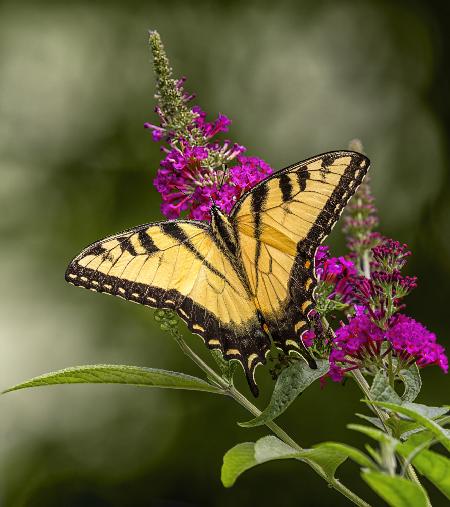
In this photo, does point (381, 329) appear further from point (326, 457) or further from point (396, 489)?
point (396, 489)

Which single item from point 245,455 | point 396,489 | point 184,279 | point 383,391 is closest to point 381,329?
point 383,391

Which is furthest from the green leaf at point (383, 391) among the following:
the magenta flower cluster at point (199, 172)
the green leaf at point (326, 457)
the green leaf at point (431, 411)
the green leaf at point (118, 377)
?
the magenta flower cluster at point (199, 172)

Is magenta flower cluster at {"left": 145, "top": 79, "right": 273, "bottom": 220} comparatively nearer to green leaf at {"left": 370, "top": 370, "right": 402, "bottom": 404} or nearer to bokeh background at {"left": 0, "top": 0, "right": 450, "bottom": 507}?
green leaf at {"left": 370, "top": 370, "right": 402, "bottom": 404}

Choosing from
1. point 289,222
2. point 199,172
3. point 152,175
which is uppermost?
point 152,175

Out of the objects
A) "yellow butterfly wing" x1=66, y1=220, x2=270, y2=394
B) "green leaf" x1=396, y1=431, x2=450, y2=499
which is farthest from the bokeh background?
"green leaf" x1=396, y1=431, x2=450, y2=499

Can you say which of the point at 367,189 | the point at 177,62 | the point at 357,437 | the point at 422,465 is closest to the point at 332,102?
the point at 177,62

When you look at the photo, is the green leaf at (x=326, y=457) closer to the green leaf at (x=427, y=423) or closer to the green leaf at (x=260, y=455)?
the green leaf at (x=260, y=455)

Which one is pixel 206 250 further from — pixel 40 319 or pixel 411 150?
pixel 411 150

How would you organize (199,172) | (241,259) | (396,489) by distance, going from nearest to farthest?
1. (396,489)
2. (199,172)
3. (241,259)
